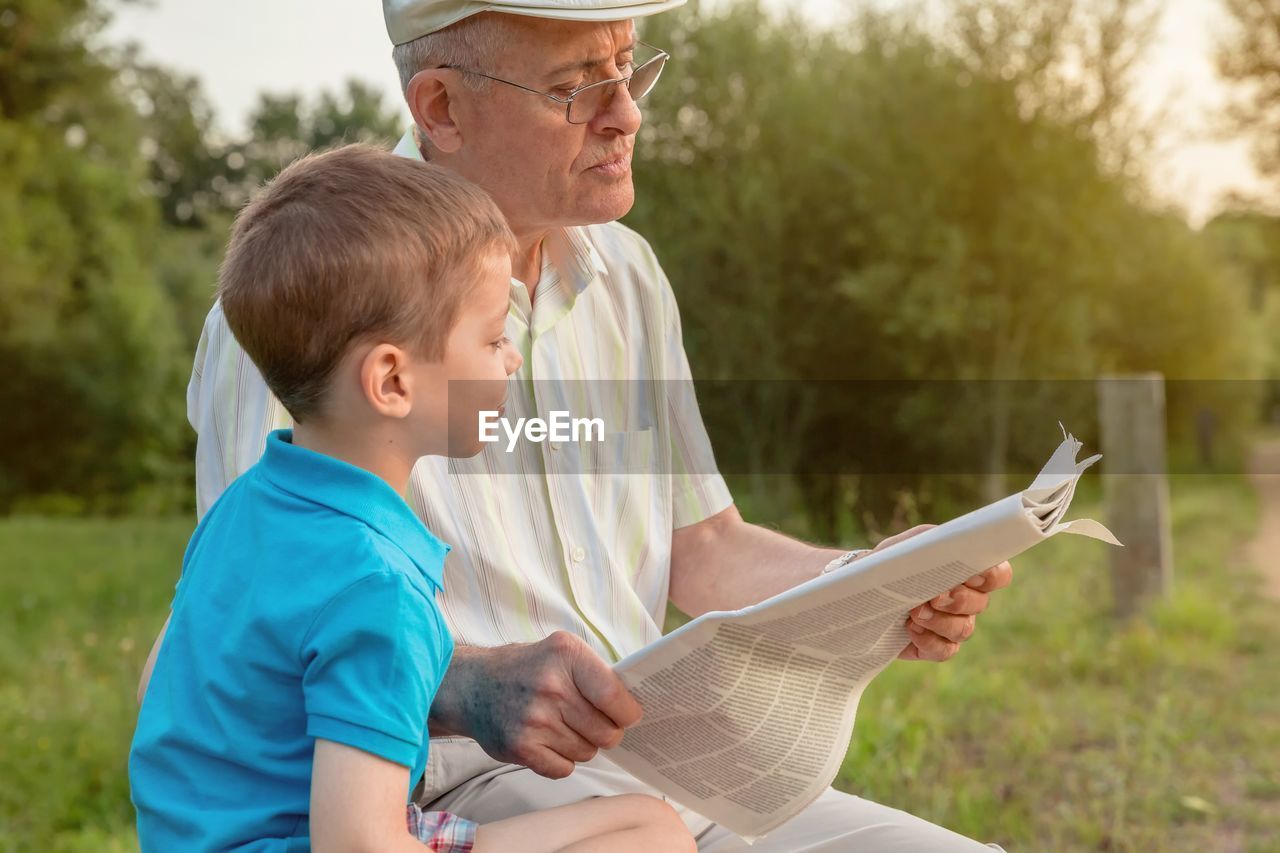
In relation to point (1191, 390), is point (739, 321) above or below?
above

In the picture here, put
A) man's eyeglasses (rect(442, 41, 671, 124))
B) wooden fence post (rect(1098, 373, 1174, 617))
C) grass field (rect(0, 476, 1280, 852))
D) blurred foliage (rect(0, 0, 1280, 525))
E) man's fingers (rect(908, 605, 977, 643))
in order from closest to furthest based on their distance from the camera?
man's fingers (rect(908, 605, 977, 643)), man's eyeglasses (rect(442, 41, 671, 124)), grass field (rect(0, 476, 1280, 852)), wooden fence post (rect(1098, 373, 1174, 617)), blurred foliage (rect(0, 0, 1280, 525))

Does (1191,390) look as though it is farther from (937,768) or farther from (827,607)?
(827,607)

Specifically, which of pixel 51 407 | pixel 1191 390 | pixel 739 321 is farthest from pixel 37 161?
pixel 1191 390

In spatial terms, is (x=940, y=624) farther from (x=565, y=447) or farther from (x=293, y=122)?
(x=293, y=122)

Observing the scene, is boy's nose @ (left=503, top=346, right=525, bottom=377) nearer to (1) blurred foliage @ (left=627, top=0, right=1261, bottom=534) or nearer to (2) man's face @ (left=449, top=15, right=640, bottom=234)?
(2) man's face @ (left=449, top=15, right=640, bottom=234)

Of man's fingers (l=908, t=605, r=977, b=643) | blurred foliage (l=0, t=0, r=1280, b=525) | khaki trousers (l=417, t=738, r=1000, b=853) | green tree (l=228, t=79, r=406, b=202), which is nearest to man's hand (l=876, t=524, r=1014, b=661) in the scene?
man's fingers (l=908, t=605, r=977, b=643)

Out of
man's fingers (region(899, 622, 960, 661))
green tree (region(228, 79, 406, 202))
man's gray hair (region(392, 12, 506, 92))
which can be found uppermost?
green tree (region(228, 79, 406, 202))

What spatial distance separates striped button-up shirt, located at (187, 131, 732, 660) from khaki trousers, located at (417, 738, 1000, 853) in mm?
164

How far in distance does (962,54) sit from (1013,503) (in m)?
13.1

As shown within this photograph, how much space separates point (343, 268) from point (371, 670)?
0.37m

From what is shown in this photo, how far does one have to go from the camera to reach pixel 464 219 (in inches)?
50.8

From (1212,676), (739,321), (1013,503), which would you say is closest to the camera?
(1013,503)

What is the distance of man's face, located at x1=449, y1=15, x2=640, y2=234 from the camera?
1891 mm

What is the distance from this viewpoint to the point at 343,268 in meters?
1.22
